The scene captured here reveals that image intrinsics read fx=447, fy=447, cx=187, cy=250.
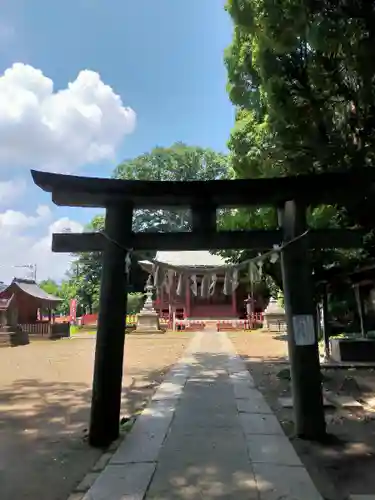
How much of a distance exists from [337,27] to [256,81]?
404 cm

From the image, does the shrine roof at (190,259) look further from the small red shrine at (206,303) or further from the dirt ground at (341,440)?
the dirt ground at (341,440)

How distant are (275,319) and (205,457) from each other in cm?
2649

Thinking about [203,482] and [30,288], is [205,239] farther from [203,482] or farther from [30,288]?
[30,288]

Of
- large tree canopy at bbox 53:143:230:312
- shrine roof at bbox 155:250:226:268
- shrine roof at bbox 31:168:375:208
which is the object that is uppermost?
large tree canopy at bbox 53:143:230:312

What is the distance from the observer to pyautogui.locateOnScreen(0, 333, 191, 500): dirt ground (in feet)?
15.2

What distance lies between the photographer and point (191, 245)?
20.3 feet

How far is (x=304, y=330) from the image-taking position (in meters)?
5.75

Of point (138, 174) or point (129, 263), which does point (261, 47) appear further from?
point (138, 174)

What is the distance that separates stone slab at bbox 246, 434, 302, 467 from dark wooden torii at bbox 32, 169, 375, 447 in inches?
14.6

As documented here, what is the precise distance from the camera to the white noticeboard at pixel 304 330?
574 cm

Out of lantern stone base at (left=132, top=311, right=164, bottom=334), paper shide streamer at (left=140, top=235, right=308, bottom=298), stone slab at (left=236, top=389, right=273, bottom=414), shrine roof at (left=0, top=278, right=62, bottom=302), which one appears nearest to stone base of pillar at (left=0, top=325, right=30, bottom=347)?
shrine roof at (left=0, top=278, right=62, bottom=302)

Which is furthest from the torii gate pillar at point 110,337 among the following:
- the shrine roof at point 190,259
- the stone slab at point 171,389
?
the shrine roof at point 190,259

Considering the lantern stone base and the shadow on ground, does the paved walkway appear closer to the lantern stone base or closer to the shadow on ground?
the shadow on ground

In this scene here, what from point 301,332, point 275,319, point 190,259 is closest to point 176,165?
point 190,259
